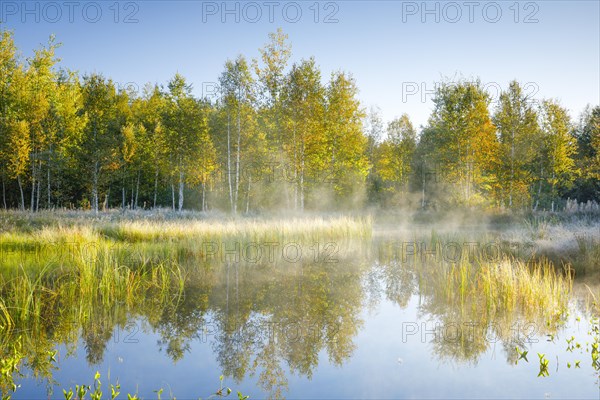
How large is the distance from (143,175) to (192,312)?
3052 cm

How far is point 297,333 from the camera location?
5.28 metres

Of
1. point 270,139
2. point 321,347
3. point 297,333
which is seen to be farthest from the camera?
point 270,139

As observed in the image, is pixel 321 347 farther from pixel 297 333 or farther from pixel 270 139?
pixel 270 139

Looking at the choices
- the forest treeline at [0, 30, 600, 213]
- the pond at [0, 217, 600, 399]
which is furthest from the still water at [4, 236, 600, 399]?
the forest treeline at [0, 30, 600, 213]

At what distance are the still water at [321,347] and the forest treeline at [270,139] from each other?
619 inches

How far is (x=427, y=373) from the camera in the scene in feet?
13.7

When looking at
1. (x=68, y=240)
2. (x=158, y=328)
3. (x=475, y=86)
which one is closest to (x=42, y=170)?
(x=68, y=240)

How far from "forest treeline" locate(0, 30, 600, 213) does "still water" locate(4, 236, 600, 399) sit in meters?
15.7

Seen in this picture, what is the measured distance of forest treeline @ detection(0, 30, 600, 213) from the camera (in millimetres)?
22781

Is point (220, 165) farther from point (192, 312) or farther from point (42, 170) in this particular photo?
point (192, 312)

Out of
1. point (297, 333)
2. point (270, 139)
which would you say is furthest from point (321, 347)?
point (270, 139)

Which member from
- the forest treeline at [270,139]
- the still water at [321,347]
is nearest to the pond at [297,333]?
the still water at [321,347]

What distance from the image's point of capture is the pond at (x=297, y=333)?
388 cm

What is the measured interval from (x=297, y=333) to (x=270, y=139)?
20896mm
